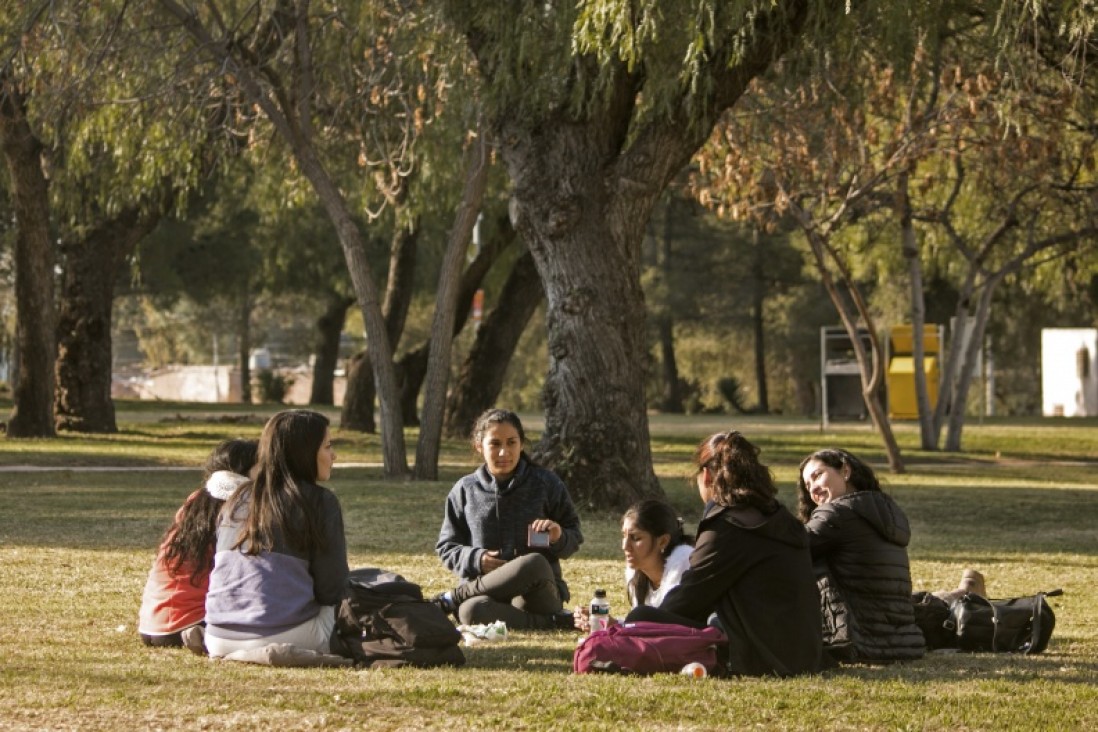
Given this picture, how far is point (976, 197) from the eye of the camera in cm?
2608

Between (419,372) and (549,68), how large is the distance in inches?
595

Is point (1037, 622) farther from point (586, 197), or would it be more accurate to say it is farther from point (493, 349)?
point (493, 349)

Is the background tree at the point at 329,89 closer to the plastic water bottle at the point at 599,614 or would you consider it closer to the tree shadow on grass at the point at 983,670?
the plastic water bottle at the point at 599,614

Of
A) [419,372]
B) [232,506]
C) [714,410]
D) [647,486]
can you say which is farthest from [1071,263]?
[232,506]

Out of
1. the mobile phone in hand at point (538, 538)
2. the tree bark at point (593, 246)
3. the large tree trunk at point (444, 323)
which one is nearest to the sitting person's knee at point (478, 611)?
the mobile phone in hand at point (538, 538)

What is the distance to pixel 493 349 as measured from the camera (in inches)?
1145

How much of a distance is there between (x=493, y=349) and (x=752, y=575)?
21.7m

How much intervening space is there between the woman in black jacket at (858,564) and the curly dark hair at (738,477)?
51cm

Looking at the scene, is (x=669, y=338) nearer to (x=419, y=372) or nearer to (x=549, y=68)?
(x=419, y=372)

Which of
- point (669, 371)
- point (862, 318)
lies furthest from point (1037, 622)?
point (669, 371)

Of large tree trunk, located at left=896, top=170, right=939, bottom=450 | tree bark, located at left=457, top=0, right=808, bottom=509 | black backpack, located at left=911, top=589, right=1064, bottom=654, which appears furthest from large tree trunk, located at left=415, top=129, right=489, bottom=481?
black backpack, located at left=911, top=589, right=1064, bottom=654

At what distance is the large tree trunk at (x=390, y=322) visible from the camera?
1147 inches

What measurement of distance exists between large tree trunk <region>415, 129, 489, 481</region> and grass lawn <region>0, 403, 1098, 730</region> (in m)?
0.46

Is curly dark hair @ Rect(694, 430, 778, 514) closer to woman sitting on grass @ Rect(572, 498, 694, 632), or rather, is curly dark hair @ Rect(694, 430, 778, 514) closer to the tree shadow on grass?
woman sitting on grass @ Rect(572, 498, 694, 632)
